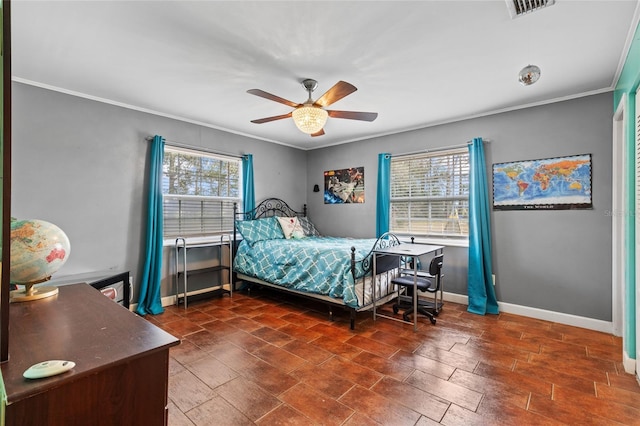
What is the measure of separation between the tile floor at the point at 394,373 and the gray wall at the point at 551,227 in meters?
0.35

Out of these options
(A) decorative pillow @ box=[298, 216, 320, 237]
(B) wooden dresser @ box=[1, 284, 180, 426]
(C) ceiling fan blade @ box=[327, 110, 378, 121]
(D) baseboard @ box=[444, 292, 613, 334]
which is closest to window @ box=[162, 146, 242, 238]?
(A) decorative pillow @ box=[298, 216, 320, 237]

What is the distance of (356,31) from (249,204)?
3.11 m

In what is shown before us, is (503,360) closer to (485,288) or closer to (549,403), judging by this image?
(549,403)

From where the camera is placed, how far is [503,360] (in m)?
2.40

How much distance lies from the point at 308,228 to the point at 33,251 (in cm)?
401

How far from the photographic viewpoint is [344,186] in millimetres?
5023

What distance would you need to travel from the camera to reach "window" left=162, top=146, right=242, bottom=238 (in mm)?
3916

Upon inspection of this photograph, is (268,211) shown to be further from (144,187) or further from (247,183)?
(144,187)

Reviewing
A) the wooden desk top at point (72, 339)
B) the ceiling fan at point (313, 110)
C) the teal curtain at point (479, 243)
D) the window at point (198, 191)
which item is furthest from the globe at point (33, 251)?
the teal curtain at point (479, 243)

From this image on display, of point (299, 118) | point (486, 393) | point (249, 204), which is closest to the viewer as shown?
point (486, 393)

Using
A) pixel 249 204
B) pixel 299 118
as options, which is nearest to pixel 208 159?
pixel 249 204

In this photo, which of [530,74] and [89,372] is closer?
[89,372]

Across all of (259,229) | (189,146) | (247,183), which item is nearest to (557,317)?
(259,229)

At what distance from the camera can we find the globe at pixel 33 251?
3.78ft
